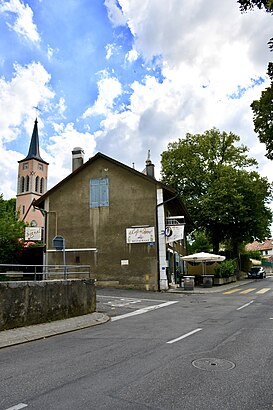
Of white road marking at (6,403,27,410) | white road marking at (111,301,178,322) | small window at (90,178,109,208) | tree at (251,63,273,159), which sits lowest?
white road marking at (111,301,178,322)

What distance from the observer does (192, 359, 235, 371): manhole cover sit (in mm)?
5754

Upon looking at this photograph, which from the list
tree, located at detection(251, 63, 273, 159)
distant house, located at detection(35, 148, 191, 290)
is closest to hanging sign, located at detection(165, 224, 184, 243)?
distant house, located at detection(35, 148, 191, 290)

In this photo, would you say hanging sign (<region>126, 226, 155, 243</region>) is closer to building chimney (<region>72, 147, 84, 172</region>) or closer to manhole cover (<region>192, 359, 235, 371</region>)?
building chimney (<region>72, 147, 84, 172</region>)

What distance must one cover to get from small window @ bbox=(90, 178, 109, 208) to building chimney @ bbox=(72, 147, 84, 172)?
3.32 metres

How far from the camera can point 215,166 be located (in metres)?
38.4

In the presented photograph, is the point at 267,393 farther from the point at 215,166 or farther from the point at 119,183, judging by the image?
the point at 215,166

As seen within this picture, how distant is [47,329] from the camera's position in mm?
9680

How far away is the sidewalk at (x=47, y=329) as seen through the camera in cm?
832

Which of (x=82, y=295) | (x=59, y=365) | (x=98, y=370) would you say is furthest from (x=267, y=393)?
(x=82, y=295)

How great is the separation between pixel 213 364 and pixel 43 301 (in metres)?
6.19

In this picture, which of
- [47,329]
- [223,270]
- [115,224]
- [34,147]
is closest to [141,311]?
[47,329]

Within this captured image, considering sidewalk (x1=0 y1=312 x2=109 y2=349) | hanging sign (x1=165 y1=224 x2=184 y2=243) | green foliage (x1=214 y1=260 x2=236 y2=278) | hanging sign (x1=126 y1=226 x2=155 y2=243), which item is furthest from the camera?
green foliage (x1=214 y1=260 x2=236 y2=278)

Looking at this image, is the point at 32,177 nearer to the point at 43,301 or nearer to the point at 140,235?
the point at 140,235

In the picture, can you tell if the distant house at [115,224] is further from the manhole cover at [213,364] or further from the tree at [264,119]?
the manhole cover at [213,364]
